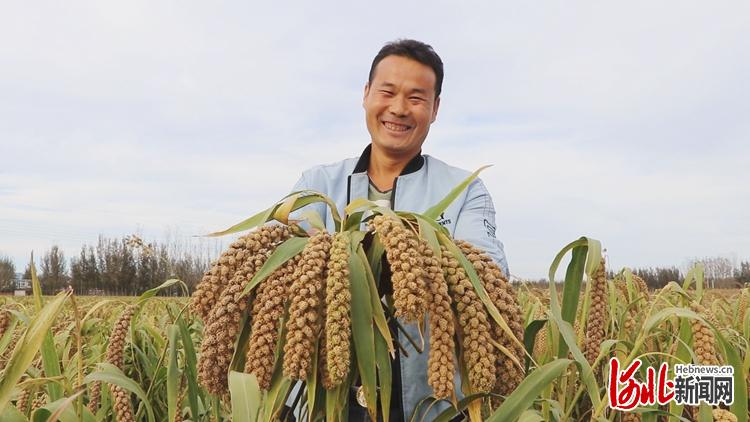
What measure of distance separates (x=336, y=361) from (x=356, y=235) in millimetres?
263

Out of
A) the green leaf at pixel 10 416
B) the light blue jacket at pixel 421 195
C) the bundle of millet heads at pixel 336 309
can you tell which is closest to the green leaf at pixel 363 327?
the bundle of millet heads at pixel 336 309

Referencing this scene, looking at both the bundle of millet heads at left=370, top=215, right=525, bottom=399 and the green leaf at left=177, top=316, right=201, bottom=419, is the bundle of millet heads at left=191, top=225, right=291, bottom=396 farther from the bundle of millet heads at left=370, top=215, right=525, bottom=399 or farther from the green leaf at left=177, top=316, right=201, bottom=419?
the green leaf at left=177, top=316, right=201, bottom=419

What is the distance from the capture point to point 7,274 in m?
36.9

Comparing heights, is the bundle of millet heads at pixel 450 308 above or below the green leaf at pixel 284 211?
below

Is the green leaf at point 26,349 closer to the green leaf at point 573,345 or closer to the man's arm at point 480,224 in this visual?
the green leaf at point 573,345

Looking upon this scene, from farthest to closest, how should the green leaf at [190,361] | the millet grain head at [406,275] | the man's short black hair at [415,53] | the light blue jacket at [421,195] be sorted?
the man's short black hair at [415,53]
the light blue jacket at [421,195]
the green leaf at [190,361]
the millet grain head at [406,275]

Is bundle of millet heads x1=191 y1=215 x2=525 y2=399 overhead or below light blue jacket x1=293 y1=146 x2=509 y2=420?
below

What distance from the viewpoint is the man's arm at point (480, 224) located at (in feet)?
6.68

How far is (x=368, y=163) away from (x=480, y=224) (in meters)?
0.65

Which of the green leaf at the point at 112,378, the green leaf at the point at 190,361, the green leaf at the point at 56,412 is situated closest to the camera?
the green leaf at the point at 56,412

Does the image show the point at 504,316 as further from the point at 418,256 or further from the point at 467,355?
the point at 418,256

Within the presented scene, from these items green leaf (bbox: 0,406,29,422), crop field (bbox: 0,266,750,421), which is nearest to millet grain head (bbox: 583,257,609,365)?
crop field (bbox: 0,266,750,421)

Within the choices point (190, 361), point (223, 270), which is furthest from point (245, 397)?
point (190, 361)

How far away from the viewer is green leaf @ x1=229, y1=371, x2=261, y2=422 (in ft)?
3.41
